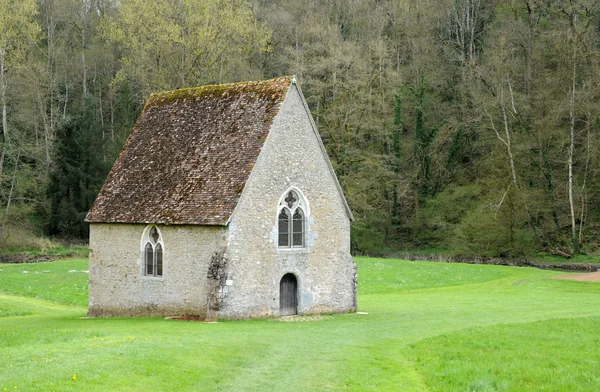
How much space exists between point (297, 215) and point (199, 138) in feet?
16.6

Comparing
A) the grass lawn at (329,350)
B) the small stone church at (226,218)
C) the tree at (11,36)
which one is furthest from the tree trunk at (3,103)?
the small stone church at (226,218)

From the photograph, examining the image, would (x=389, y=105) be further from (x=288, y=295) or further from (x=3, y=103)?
(x=288, y=295)

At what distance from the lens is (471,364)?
17438 mm

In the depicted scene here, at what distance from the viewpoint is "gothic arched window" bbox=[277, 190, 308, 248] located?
29250 millimetres

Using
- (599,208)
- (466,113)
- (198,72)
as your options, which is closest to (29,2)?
(198,72)

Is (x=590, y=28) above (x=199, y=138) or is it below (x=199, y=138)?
above

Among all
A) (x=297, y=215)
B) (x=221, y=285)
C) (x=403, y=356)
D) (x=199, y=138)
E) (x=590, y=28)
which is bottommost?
(x=403, y=356)

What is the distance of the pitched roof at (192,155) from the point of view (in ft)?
93.1

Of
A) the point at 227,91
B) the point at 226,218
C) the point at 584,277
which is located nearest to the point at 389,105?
the point at 584,277

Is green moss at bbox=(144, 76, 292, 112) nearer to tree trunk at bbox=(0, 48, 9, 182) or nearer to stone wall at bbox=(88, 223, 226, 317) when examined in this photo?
stone wall at bbox=(88, 223, 226, 317)

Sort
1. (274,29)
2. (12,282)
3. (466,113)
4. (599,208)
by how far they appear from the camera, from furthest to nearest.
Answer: (274,29) < (466,113) < (599,208) < (12,282)

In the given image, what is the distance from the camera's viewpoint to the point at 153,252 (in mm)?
29750

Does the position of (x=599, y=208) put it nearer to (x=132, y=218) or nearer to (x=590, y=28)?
(x=590, y=28)

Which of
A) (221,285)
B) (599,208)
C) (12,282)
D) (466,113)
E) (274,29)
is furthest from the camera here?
(274,29)
